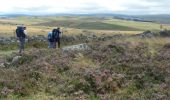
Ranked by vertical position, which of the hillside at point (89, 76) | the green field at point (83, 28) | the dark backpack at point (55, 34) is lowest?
the green field at point (83, 28)

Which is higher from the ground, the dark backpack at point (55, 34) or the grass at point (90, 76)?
the dark backpack at point (55, 34)

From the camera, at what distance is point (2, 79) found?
64.6 feet

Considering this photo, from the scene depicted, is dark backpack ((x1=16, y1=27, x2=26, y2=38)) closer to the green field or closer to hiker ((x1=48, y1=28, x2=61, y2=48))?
hiker ((x1=48, y1=28, x2=61, y2=48))

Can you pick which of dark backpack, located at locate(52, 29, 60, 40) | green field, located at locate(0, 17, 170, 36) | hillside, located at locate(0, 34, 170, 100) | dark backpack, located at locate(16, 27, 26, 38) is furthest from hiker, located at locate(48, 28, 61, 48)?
green field, located at locate(0, 17, 170, 36)

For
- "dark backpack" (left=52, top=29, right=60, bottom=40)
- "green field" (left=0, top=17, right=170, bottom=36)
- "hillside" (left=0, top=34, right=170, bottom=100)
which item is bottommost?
"green field" (left=0, top=17, right=170, bottom=36)

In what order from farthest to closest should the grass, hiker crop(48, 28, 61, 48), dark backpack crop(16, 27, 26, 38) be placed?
1. hiker crop(48, 28, 61, 48)
2. dark backpack crop(16, 27, 26, 38)
3. the grass

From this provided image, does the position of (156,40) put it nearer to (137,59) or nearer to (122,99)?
(137,59)

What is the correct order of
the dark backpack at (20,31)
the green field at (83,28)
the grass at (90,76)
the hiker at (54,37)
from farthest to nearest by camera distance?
1. the green field at (83,28)
2. the hiker at (54,37)
3. the dark backpack at (20,31)
4. the grass at (90,76)

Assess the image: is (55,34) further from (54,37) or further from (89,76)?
(89,76)

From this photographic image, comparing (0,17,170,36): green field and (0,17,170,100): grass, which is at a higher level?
(0,17,170,100): grass

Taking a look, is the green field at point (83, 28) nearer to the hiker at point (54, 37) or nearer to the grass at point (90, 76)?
the hiker at point (54, 37)

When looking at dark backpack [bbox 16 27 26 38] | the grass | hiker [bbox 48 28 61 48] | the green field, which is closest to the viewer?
the grass

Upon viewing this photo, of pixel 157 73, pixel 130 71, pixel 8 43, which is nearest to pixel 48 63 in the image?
pixel 130 71

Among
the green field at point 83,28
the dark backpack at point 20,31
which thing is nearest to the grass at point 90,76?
the dark backpack at point 20,31
